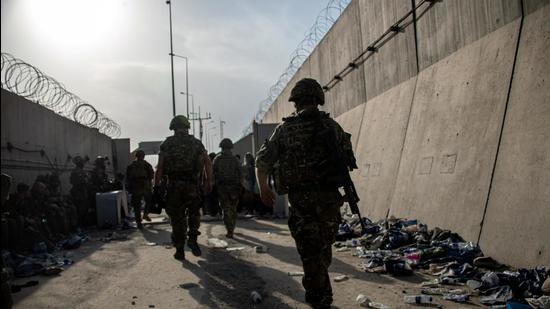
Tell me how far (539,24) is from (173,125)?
4552 mm

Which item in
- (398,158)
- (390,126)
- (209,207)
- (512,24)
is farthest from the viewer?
(209,207)

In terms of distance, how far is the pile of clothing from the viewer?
11.8ft

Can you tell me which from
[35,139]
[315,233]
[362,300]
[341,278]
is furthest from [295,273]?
[35,139]

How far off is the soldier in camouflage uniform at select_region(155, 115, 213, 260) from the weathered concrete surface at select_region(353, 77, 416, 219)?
11.7 feet

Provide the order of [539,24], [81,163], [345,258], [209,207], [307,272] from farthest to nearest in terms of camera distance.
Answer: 1. [209,207]
2. [81,163]
3. [345,258]
4. [539,24]
5. [307,272]

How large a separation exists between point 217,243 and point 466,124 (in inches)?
168

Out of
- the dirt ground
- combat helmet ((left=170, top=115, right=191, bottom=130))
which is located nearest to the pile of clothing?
the dirt ground

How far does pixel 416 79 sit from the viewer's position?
25.6ft

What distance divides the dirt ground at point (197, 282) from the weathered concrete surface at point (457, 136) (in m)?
1.29

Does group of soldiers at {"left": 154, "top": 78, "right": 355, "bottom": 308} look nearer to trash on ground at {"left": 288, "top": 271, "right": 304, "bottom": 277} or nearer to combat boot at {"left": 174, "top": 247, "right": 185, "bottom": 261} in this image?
trash on ground at {"left": 288, "top": 271, "right": 304, "bottom": 277}

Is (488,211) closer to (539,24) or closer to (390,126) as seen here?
(539,24)

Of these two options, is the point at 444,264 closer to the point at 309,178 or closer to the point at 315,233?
the point at 315,233

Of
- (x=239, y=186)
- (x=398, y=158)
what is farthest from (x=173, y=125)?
(x=398, y=158)

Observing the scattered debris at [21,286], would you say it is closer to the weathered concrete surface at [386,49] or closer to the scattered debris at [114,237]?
the scattered debris at [114,237]
